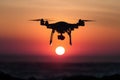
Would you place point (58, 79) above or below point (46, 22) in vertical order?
below

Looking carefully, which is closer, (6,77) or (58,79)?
(6,77)

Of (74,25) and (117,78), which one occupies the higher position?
(74,25)

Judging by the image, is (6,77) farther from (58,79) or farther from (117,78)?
(58,79)

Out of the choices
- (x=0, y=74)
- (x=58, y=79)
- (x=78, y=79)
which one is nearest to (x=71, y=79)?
(x=78, y=79)

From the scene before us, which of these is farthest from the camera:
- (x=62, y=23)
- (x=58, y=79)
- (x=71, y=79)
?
(x=58, y=79)

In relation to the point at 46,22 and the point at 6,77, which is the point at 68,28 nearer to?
the point at 46,22

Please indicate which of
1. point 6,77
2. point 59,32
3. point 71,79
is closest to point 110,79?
point 71,79

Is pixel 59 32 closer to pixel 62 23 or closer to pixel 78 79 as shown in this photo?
pixel 62 23

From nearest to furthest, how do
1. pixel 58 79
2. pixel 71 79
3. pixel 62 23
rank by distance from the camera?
pixel 62 23 → pixel 71 79 → pixel 58 79
